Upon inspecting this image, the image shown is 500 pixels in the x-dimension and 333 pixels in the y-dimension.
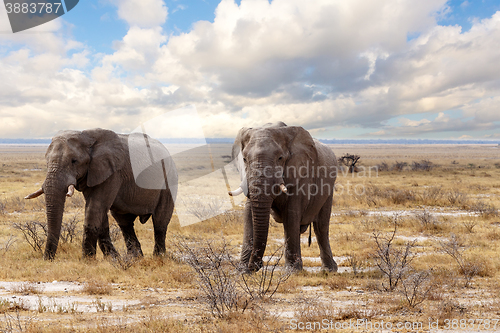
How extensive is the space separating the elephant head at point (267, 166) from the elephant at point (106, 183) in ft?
10.2

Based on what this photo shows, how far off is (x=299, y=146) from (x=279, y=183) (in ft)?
3.38

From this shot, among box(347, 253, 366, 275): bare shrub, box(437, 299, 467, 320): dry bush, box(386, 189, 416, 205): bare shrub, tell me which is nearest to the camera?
box(437, 299, 467, 320): dry bush

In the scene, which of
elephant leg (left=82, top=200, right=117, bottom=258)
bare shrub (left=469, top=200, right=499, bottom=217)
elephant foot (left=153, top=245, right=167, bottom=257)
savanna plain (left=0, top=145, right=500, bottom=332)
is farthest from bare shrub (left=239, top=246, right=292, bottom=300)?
bare shrub (left=469, top=200, right=499, bottom=217)

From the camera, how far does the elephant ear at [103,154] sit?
8422mm

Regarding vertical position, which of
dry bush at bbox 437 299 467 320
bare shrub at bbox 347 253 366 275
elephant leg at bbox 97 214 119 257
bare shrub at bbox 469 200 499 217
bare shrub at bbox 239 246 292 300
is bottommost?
bare shrub at bbox 469 200 499 217

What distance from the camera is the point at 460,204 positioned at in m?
18.3

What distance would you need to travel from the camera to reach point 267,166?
268 inches

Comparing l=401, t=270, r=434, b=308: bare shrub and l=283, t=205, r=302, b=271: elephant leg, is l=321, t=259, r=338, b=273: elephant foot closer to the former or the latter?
l=283, t=205, r=302, b=271: elephant leg

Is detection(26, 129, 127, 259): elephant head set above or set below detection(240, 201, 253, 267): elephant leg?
above

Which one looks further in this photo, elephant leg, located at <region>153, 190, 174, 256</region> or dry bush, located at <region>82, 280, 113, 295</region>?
elephant leg, located at <region>153, 190, 174, 256</region>

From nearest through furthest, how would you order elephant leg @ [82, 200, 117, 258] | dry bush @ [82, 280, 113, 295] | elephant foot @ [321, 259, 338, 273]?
dry bush @ [82, 280, 113, 295] < elephant leg @ [82, 200, 117, 258] < elephant foot @ [321, 259, 338, 273]

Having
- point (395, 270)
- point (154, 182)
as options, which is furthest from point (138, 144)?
point (395, 270)

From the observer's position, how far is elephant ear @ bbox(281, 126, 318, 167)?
7.36 m

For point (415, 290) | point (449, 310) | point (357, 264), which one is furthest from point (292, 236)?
point (449, 310)
